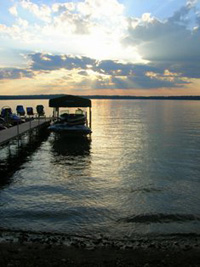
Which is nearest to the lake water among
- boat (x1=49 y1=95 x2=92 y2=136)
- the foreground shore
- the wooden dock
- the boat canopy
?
the foreground shore

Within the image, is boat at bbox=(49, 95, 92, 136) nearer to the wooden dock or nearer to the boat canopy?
the boat canopy

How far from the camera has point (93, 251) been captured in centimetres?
784

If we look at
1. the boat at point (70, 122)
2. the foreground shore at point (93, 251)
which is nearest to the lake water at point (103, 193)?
the foreground shore at point (93, 251)

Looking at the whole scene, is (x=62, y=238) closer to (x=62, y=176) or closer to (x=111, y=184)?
(x=111, y=184)

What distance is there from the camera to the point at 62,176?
15906 mm

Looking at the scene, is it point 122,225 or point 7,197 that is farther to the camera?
point 7,197

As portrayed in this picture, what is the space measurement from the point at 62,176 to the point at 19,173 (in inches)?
107

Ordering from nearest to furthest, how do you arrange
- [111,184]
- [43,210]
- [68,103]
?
[43,210] < [111,184] < [68,103]

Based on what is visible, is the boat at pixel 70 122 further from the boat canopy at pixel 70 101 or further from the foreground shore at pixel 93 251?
the foreground shore at pixel 93 251

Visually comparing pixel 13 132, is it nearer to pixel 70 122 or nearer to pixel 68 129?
pixel 68 129

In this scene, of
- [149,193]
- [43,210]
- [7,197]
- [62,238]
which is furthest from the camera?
[149,193]

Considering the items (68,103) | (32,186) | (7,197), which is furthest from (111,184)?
(68,103)

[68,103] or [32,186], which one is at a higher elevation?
[68,103]

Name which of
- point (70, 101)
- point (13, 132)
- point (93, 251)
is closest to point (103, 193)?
point (93, 251)
